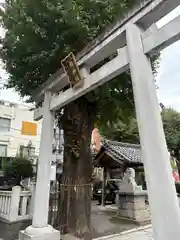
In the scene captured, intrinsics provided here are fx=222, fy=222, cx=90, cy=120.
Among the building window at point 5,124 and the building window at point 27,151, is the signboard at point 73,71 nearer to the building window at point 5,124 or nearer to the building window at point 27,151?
the building window at point 5,124

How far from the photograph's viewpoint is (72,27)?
4414mm

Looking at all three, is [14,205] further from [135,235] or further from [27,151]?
[27,151]

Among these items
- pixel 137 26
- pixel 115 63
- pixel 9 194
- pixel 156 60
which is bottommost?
pixel 9 194

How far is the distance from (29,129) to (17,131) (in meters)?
0.95

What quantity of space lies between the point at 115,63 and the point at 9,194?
5482 mm

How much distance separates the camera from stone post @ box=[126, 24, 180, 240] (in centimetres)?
235

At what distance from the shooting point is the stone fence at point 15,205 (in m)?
6.48

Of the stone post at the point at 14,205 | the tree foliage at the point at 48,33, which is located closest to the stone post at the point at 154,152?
the tree foliage at the point at 48,33

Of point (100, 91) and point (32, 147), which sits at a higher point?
point (32, 147)

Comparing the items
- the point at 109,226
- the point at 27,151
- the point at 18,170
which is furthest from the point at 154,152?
the point at 27,151

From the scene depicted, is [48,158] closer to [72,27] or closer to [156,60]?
[72,27]

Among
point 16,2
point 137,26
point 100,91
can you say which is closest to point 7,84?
point 16,2

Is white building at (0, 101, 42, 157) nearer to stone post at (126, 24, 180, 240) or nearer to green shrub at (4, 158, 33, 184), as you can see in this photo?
green shrub at (4, 158, 33, 184)

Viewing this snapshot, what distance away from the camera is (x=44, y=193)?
4.44 metres
